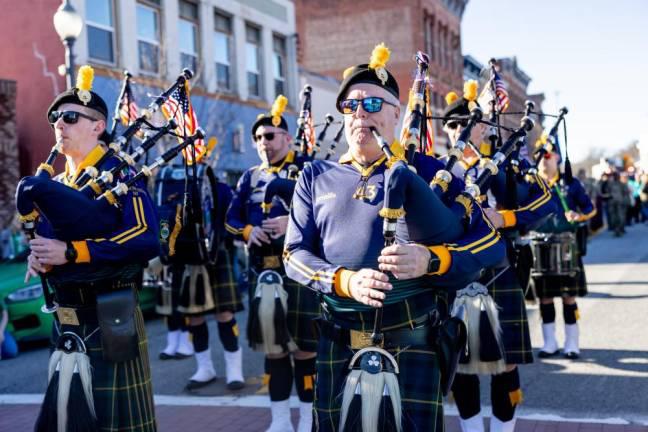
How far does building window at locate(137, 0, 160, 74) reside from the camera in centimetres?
1738

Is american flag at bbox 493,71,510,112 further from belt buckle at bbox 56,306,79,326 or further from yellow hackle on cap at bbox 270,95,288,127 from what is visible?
belt buckle at bbox 56,306,79,326

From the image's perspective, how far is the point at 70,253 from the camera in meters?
3.48

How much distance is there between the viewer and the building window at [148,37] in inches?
684

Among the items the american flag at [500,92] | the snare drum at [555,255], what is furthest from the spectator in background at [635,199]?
the american flag at [500,92]

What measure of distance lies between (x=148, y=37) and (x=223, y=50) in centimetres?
342

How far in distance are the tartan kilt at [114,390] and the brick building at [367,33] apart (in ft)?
104

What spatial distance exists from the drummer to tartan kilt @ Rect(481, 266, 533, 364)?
2.55 meters

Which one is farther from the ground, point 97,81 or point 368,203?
point 97,81

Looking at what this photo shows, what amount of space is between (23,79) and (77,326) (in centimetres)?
1455

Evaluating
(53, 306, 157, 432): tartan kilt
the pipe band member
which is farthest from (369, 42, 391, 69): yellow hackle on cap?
the pipe band member

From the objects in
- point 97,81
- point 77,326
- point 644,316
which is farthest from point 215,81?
point 77,326

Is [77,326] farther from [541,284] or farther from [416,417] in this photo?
[541,284]

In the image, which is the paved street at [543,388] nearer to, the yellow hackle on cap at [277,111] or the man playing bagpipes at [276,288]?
the man playing bagpipes at [276,288]

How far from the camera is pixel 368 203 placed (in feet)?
9.86
